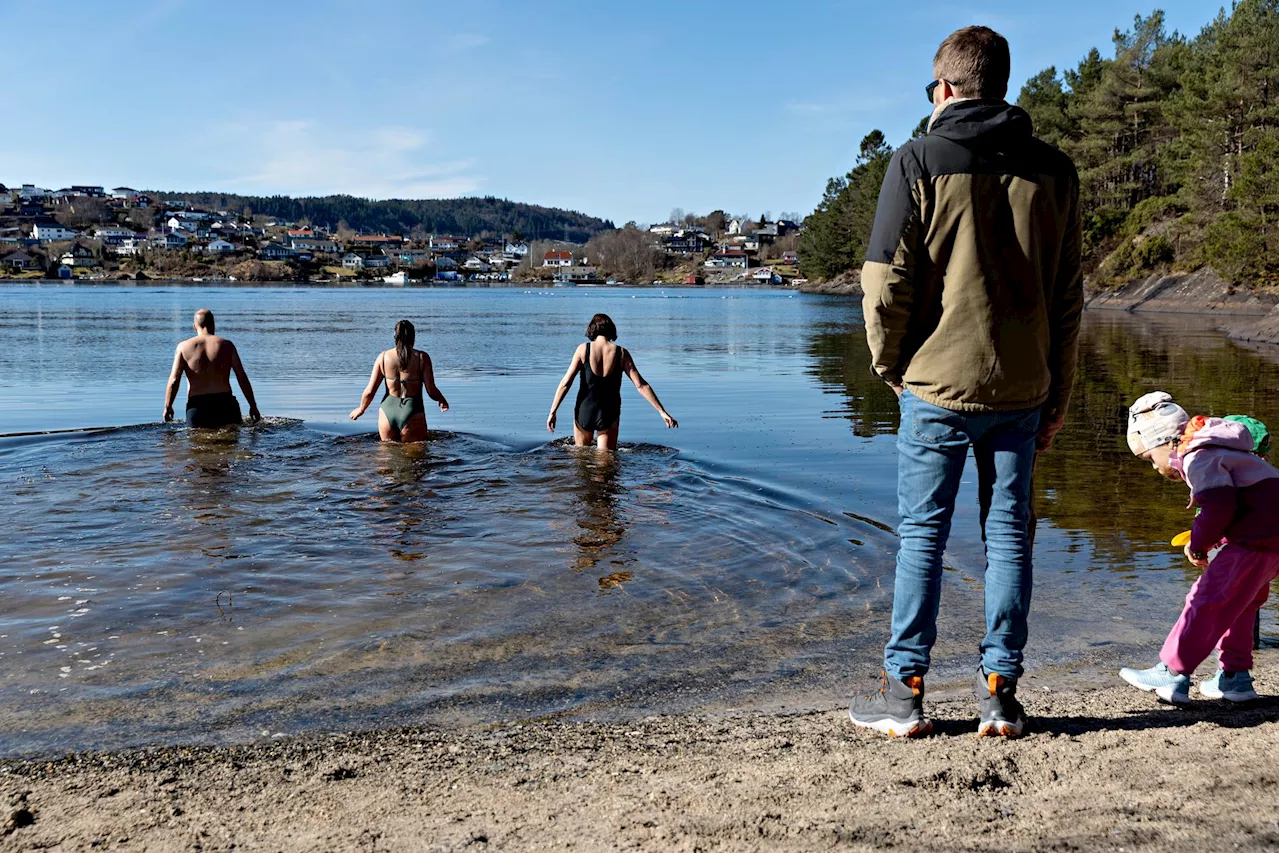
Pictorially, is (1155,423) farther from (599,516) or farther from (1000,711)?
(599,516)

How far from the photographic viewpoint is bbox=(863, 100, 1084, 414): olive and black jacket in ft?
11.4

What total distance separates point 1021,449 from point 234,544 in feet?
20.0

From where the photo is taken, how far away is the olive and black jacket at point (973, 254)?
3475 millimetres

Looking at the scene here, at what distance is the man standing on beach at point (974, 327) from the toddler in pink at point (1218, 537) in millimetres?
738

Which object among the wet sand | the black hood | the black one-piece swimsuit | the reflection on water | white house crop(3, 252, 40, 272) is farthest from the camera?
white house crop(3, 252, 40, 272)

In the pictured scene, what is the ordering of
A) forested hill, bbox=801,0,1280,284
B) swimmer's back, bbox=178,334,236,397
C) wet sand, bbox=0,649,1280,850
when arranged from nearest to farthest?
wet sand, bbox=0,649,1280,850
swimmer's back, bbox=178,334,236,397
forested hill, bbox=801,0,1280,284

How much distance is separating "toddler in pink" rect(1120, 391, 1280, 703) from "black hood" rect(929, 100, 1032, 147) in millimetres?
1293

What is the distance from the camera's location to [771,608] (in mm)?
6090

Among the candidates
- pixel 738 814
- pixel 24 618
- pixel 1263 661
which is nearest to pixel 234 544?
pixel 24 618

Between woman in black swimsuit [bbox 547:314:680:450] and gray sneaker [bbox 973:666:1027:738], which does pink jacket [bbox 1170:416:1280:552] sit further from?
woman in black swimsuit [bbox 547:314:680:450]

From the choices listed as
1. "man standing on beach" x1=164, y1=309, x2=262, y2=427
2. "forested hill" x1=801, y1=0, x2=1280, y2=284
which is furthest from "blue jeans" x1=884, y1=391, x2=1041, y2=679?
"forested hill" x1=801, y1=0, x2=1280, y2=284

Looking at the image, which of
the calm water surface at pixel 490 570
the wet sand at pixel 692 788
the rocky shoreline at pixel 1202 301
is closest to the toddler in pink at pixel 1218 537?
the wet sand at pixel 692 788

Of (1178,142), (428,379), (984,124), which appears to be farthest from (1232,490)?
(1178,142)

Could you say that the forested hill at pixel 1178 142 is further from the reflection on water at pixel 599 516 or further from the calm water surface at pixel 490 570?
the reflection on water at pixel 599 516
